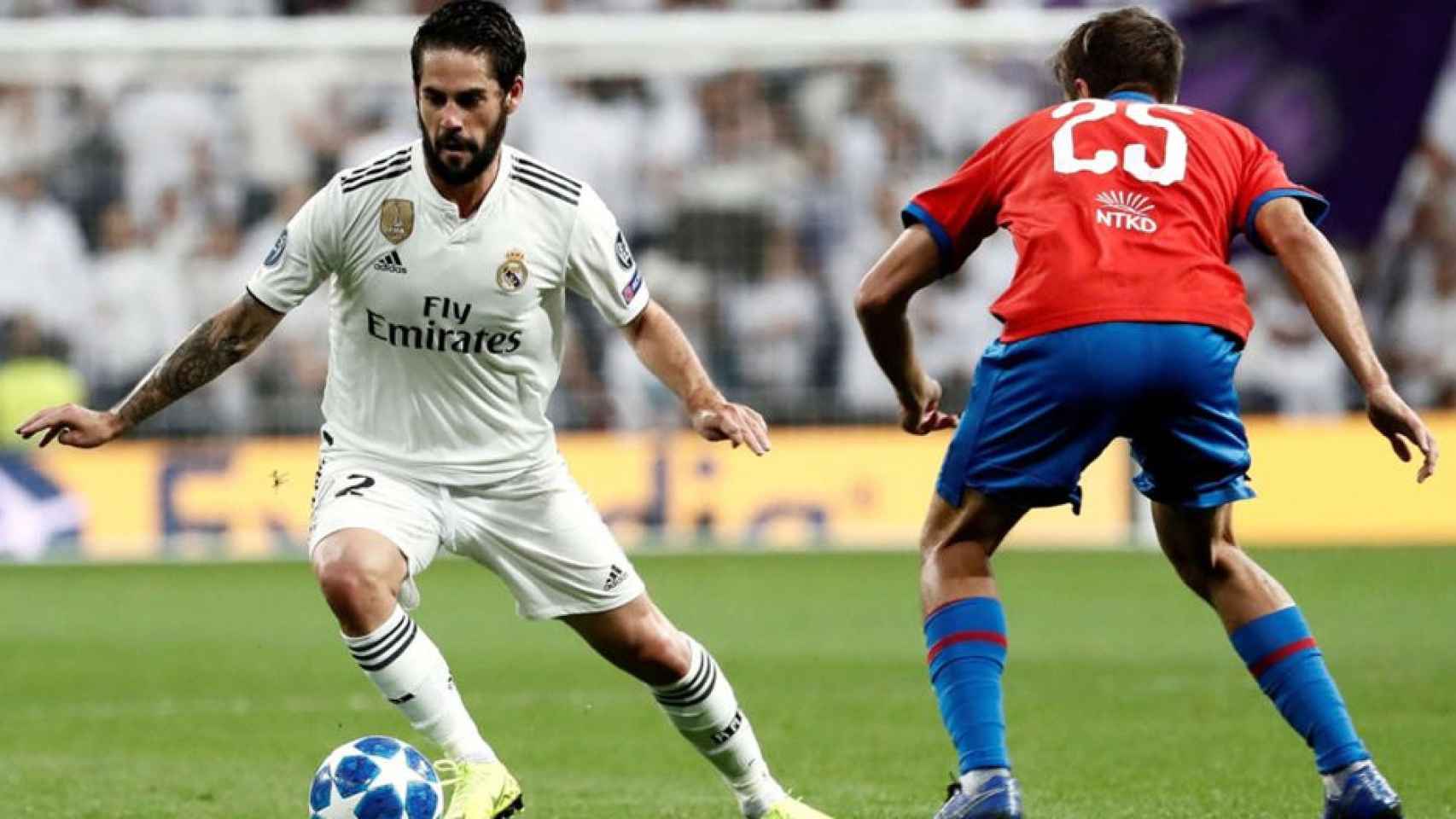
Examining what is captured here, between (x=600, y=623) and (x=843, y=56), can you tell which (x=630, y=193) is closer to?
(x=843, y=56)

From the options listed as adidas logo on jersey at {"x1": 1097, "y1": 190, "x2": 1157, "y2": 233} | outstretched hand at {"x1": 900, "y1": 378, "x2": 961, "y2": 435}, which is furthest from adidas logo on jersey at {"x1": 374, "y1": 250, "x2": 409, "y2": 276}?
adidas logo on jersey at {"x1": 1097, "y1": 190, "x2": 1157, "y2": 233}

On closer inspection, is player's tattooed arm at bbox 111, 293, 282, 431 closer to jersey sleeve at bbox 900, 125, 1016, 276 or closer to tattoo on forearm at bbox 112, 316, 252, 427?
tattoo on forearm at bbox 112, 316, 252, 427

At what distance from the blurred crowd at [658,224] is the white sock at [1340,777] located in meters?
13.0

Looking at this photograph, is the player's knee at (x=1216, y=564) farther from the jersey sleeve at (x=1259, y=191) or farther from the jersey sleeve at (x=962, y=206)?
the jersey sleeve at (x=962, y=206)

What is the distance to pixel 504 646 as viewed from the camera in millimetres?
13031

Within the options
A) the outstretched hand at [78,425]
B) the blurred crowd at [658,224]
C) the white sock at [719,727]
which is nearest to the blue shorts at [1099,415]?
the white sock at [719,727]

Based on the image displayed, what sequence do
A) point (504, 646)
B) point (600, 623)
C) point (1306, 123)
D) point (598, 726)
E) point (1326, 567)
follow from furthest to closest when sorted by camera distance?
point (1306, 123)
point (1326, 567)
point (504, 646)
point (598, 726)
point (600, 623)

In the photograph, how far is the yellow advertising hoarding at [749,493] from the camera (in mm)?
18312

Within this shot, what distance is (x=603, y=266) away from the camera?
6.58 metres

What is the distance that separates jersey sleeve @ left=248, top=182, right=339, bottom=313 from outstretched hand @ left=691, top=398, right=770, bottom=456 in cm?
107

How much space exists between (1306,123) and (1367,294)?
179 cm

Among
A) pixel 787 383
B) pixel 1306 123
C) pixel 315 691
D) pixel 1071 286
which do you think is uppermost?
pixel 1071 286

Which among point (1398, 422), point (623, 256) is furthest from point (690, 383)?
point (1398, 422)

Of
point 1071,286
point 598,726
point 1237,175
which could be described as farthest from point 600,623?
point 598,726
